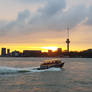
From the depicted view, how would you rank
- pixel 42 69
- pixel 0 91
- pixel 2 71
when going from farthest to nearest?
1. pixel 42 69
2. pixel 2 71
3. pixel 0 91

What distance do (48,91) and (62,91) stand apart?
225 cm

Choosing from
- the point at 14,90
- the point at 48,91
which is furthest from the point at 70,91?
the point at 14,90

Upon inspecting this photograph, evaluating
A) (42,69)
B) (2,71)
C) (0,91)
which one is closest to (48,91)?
(0,91)

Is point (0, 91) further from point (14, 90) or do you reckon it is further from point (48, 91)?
point (48, 91)

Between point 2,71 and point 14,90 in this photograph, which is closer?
point 14,90

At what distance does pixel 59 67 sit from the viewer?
258 feet

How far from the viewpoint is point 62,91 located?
3491 centimetres

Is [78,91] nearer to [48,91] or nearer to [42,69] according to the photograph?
[48,91]

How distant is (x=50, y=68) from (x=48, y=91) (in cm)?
4008

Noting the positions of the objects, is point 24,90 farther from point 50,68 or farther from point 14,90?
point 50,68

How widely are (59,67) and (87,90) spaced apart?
42.9m

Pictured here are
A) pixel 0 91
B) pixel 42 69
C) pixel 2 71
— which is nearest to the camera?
pixel 0 91

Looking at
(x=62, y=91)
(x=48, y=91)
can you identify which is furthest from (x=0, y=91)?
(x=62, y=91)

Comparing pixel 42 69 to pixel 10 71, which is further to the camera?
pixel 42 69
